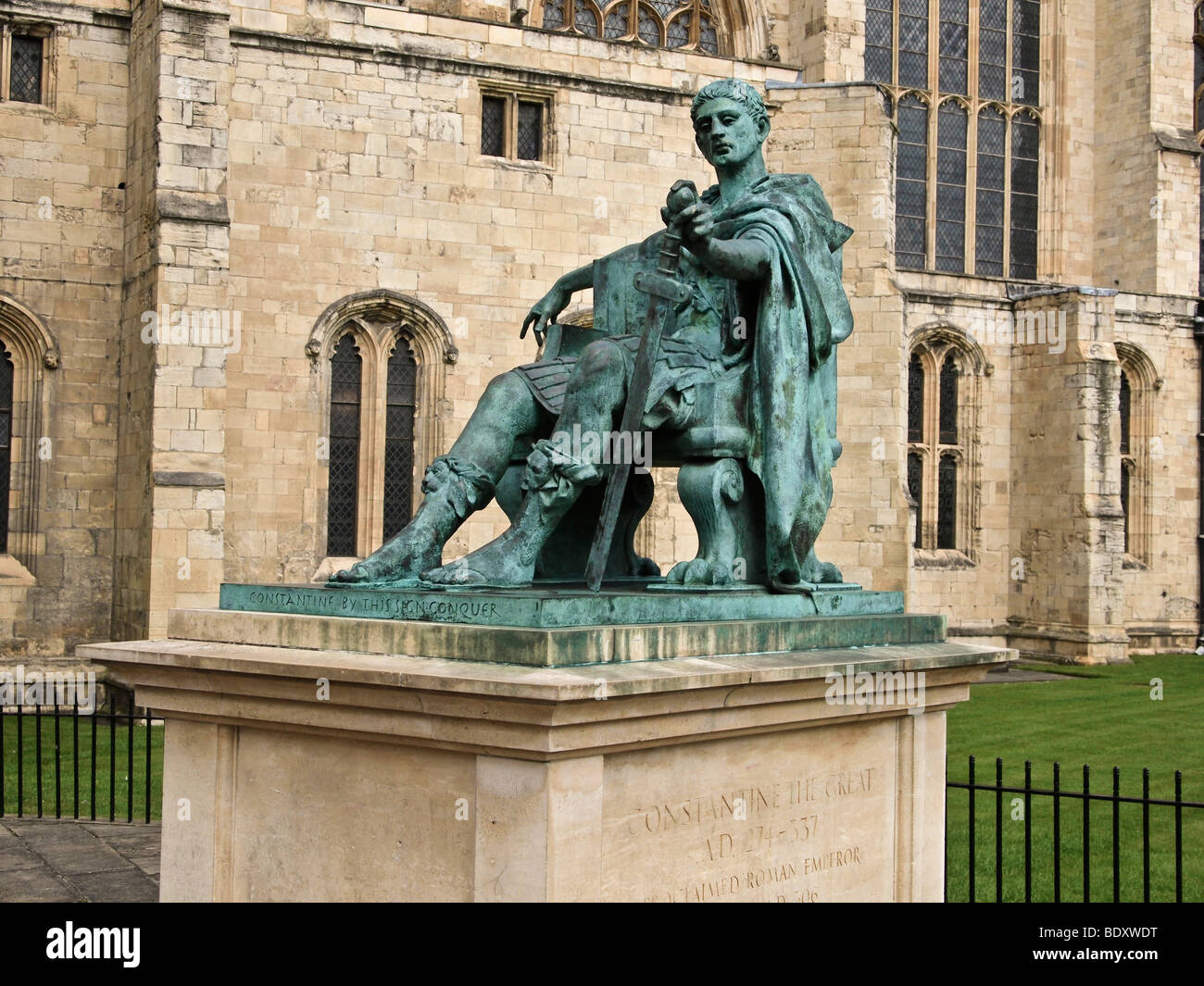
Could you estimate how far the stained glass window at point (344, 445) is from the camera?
1903 cm

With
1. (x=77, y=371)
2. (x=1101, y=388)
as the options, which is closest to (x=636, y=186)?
(x=77, y=371)

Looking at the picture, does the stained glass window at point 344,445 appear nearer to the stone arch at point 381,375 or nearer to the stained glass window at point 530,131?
the stone arch at point 381,375

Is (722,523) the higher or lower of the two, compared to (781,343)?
lower

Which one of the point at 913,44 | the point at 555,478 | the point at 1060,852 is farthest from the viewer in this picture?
the point at 913,44

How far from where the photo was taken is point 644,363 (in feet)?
16.1

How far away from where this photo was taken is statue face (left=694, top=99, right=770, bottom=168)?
545 centimetres

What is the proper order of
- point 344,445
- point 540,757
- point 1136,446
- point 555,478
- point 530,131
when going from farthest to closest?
point 1136,446 < point 530,131 < point 344,445 < point 555,478 < point 540,757

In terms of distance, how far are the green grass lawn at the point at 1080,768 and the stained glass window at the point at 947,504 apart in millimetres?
4146

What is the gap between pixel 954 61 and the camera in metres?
29.7

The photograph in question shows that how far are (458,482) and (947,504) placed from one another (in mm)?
23627

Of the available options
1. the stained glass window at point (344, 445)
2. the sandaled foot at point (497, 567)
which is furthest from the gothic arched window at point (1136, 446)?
the sandaled foot at point (497, 567)

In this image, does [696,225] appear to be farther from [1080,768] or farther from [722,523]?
[1080,768]

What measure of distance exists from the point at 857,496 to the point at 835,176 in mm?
4729

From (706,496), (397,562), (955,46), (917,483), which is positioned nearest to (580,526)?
(706,496)
